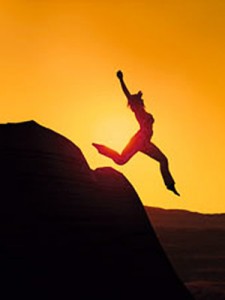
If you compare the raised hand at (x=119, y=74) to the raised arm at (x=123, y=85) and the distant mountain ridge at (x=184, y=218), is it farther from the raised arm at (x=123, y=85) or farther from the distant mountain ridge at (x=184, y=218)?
the distant mountain ridge at (x=184, y=218)

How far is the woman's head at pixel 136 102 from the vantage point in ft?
48.8

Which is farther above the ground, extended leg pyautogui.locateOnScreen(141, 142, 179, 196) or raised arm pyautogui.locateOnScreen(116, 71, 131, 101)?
raised arm pyautogui.locateOnScreen(116, 71, 131, 101)

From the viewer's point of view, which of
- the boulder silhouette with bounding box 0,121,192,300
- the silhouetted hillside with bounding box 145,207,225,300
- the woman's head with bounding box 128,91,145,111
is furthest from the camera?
the silhouetted hillside with bounding box 145,207,225,300

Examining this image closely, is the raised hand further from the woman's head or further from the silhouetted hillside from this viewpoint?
the silhouetted hillside

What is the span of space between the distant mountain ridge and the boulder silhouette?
127917mm

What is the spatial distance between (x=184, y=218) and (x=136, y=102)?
159 meters

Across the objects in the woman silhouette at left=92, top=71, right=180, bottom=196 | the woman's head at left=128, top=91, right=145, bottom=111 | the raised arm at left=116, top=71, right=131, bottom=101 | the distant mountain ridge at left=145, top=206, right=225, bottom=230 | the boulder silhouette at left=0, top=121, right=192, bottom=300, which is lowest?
the distant mountain ridge at left=145, top=206, right=225, bottom=230

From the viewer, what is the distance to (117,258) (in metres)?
13.2

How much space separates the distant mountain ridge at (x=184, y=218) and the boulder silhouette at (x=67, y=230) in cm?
12792

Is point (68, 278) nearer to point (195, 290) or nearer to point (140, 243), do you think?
point (140, 243)

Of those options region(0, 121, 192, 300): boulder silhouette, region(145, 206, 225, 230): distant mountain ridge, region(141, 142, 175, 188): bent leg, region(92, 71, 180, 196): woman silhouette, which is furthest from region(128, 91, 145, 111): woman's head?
region(145, 206, 225, 230): distant mountain ridge

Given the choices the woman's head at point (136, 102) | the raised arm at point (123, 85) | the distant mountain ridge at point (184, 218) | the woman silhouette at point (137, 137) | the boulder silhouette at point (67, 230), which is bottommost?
the distant mountain ridge at point (184, 218)

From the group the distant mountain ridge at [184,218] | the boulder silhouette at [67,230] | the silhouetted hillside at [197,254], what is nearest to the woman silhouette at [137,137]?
the boulder silhouette at [67,230]

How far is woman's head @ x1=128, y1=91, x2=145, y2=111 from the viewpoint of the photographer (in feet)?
48.8
